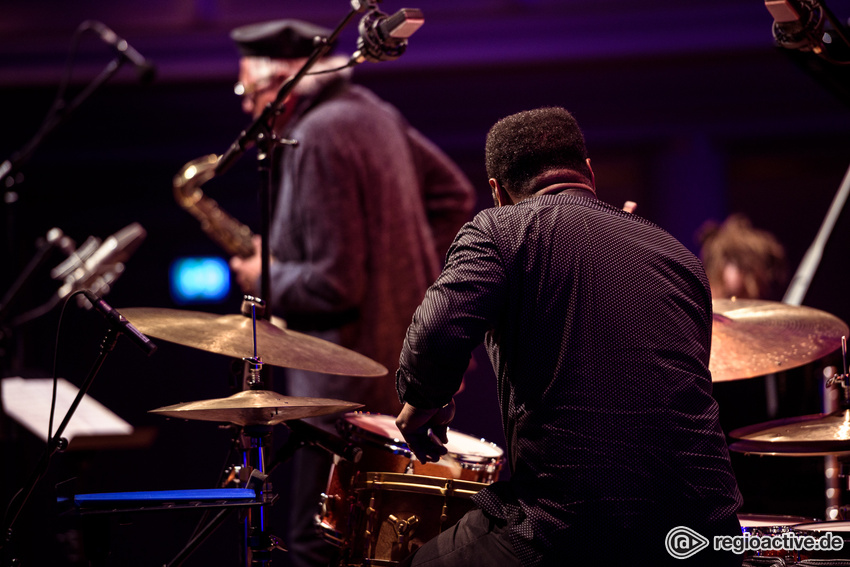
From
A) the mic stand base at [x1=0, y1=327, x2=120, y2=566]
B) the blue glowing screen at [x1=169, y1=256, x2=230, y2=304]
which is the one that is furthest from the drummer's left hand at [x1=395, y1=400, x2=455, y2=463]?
the blue glowing screen at [x1=169, y1=256, x2=230, y2=304]

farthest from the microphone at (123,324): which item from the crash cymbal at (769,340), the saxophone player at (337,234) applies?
the crash cymbal at (769,340)

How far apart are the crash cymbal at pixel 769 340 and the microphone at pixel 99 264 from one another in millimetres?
2314

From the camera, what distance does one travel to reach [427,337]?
167 cm

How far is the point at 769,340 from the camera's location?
2486 mm

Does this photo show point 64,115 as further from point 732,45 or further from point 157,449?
point 732,45

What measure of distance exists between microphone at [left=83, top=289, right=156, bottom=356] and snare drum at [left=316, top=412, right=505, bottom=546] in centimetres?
57

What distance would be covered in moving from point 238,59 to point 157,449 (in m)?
2.50

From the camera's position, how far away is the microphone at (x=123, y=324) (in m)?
2.06

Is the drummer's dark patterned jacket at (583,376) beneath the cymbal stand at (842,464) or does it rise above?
above

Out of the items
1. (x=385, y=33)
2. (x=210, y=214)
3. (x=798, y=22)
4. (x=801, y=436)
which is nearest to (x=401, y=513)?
(x=801, y=436)

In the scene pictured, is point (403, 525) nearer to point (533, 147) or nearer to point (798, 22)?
point (533, 147)

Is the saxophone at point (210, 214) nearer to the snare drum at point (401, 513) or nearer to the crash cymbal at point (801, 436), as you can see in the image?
the snare drum at point (401, 513)

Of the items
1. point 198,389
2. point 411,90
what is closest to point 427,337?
point 198,389

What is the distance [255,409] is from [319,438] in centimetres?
37
